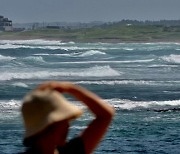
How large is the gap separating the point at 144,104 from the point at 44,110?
71.4 ft

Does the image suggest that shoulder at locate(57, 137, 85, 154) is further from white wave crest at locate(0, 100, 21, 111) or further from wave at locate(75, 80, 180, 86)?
wave at locate(75, 80, 180, 86)

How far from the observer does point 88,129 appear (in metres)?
3.14

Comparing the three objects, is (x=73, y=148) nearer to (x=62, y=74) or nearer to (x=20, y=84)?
(x=20, y=84)

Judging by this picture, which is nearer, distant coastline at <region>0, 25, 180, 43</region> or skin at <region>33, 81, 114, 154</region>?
skin at <region>33, 81, 114, 154</region>

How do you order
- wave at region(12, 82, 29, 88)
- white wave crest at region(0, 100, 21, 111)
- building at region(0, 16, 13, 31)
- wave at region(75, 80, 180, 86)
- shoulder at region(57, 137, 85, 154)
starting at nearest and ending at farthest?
shoulder at region(57, 137, 85, 154)
white wave crest at region(0, 100, 21, 111)
wave at region(12, 82, 29, 88)
wave at region(75, 80, 180, 86)
building at region(0, 16, 13, 31)

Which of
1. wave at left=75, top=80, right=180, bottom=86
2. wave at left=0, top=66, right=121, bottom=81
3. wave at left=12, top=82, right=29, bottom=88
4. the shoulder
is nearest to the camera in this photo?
the shoulder

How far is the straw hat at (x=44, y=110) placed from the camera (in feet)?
9.23

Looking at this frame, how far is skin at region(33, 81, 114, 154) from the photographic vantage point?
2.86 m

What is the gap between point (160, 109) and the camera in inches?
922

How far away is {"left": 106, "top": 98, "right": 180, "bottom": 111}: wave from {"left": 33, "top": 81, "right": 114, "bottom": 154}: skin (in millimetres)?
20389

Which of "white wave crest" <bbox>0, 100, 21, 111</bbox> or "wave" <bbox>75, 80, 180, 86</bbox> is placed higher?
"white wave crest" <bbox>0, 100, 21, 111</bbox>

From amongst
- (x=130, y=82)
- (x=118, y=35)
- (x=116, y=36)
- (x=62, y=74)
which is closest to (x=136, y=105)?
(x=130, y=82)

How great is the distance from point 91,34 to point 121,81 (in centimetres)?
8253

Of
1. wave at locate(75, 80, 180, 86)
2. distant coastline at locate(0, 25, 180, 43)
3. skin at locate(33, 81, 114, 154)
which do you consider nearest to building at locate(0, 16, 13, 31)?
distant coastline at locate(0, 25, 180, 43)
